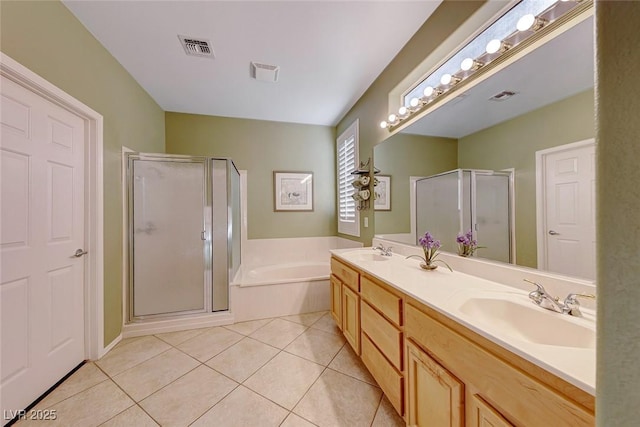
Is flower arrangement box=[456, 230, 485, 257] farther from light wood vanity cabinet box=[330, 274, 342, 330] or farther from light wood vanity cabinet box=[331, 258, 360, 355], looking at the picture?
light wood vanity cabinet box=[330, 274, 342, 330]

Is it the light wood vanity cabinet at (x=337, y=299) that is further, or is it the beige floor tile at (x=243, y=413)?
the light wood vanity cabinet at (x=337, y=299)

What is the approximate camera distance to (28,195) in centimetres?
140

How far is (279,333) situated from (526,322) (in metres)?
1.96

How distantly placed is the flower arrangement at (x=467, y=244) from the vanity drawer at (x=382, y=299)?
22.8 inches

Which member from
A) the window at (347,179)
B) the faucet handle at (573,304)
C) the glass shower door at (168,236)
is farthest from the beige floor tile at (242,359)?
the faucet handle at (573,304)

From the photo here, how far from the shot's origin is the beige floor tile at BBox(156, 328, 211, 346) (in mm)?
2149

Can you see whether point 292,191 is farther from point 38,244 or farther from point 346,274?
point 38,244

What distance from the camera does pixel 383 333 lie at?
53.2 inches

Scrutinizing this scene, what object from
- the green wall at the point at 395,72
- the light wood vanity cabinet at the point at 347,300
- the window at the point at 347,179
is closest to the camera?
the green wall at the point at 395,72

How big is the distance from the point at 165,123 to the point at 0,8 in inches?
79.9

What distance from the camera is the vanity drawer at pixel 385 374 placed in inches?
47.3

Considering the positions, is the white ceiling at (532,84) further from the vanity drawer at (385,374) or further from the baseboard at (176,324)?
the baseboard at (176,324)

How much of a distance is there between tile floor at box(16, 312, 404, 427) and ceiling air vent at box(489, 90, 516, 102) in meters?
1.87

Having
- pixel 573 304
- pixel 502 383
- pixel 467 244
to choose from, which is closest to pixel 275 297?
pixel 467 244
